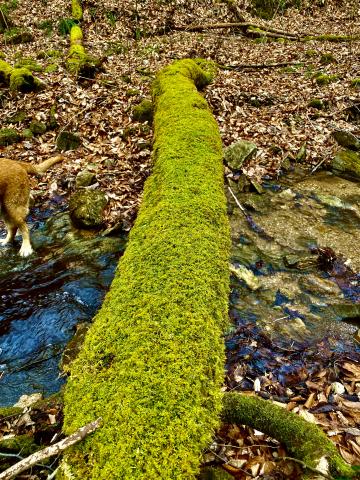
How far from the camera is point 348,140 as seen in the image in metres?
7.65

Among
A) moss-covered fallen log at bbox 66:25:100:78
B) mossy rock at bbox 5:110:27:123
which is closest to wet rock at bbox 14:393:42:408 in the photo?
mossy rock at bbox 5:110:27:123

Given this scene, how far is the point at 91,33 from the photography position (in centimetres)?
1387

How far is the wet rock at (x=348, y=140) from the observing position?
7.63 meters

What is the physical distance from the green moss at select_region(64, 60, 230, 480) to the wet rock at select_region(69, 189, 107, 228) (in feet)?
7.11

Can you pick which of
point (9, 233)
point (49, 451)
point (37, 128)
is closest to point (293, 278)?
point (49, 451)

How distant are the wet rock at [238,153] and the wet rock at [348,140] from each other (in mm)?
2075

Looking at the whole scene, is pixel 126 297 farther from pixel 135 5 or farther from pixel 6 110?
pixel 135 5

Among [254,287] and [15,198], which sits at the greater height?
Answer: [15,198]

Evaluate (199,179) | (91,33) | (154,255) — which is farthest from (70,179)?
(91,33)

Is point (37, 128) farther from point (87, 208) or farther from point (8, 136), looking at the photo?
point (87, 208)

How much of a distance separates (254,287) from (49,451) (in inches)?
127

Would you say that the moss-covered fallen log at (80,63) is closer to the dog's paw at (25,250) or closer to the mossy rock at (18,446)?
the dog's paw at (25,250)

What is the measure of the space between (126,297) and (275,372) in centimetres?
160

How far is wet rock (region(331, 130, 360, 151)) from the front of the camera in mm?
7633
